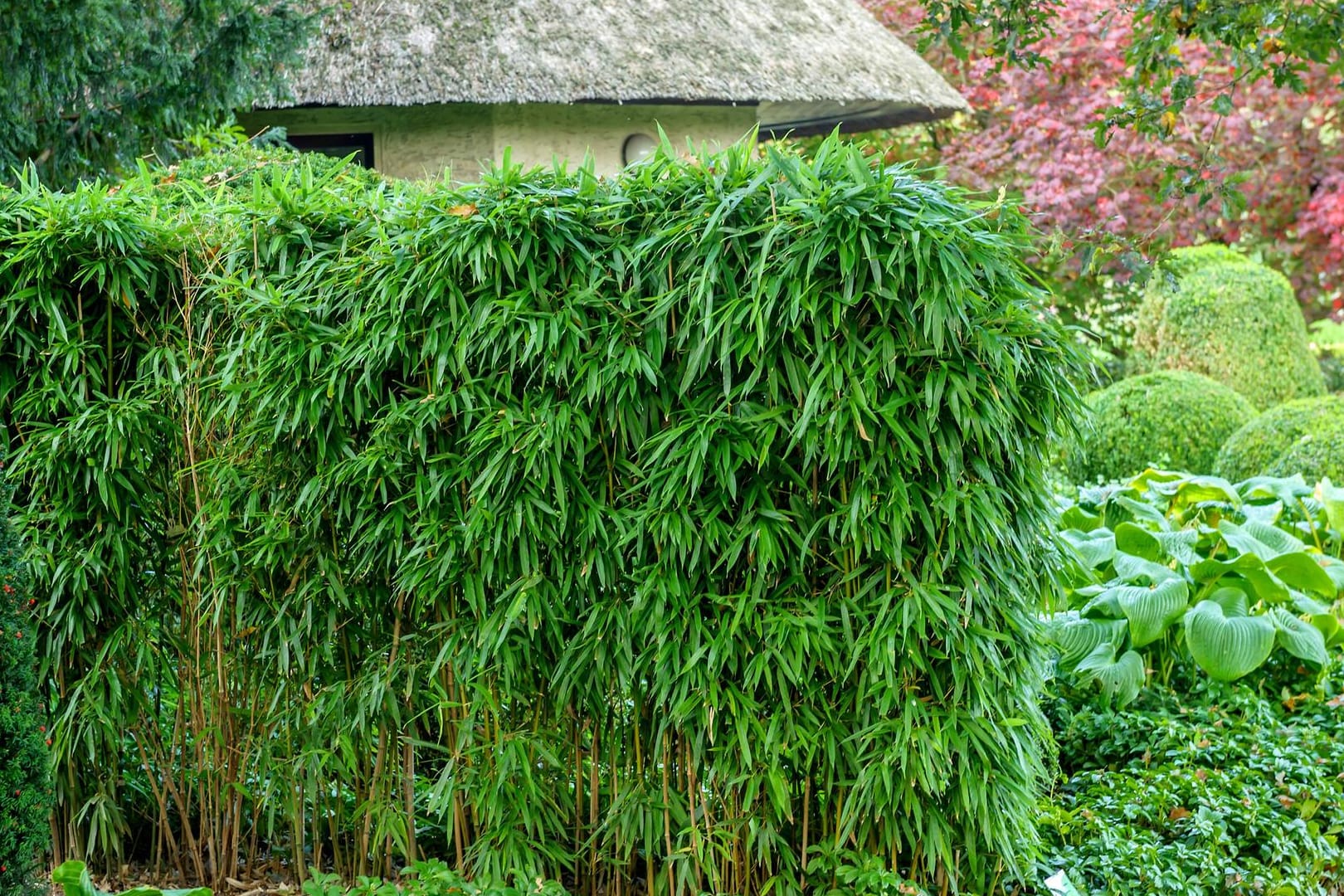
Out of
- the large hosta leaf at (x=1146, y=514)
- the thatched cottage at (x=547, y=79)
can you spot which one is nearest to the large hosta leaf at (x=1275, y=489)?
the large hosta leaf at (x=1146, y=514)

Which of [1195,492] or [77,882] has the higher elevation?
[77,882]

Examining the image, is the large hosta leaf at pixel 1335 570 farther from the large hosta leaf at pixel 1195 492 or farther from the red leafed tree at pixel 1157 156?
the red leafed tree at pixel 1157 156

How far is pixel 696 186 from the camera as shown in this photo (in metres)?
2.72

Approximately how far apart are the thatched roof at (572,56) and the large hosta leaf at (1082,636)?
16.7 feet

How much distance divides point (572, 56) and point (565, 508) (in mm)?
6106

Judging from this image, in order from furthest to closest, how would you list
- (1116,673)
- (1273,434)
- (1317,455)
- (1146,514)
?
(1273,434) → (1317,455) → (1146,514) → (1116,673)

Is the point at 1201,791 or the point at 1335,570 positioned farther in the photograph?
the point at 1335,570

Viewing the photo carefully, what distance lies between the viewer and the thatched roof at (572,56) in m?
7.98

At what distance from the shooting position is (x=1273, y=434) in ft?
22.8

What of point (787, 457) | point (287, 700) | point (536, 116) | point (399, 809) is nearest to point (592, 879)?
point (399, 809)

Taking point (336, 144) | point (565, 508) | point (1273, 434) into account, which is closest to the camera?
point (565, 508)

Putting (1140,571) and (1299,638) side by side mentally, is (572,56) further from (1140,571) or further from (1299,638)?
(1299,638)

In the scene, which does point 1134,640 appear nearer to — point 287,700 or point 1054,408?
point 1054,408

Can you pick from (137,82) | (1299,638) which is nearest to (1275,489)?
(1299,638)
